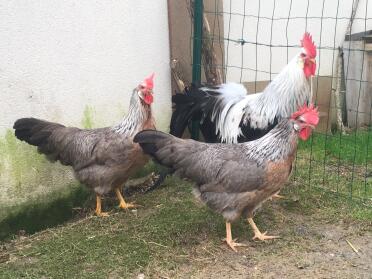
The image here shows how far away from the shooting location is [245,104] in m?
4.71

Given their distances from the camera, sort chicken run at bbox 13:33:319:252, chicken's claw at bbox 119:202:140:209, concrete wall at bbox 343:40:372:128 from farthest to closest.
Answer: concrete wall at bbox 343:40:372:128 < chicken's claw at bbox 119:202:140:209 < chicken run at bbox 13:33:319:252

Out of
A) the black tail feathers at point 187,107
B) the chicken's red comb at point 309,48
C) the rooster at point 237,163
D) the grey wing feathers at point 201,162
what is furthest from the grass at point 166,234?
the chicken's red comb at point 309,48

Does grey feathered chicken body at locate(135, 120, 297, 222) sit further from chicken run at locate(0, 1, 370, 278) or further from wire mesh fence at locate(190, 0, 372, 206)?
wire mesh fence at locate(190, 0, 372, 206)

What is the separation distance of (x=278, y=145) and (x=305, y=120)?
0.29 m

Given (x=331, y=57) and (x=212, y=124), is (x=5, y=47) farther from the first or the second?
(x=331, y=57)

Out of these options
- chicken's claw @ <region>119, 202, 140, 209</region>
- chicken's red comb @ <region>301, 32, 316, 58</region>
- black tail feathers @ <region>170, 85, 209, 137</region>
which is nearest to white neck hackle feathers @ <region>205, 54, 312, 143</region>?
chicken's red comb @ <region>301, 32, 316, 58</region>

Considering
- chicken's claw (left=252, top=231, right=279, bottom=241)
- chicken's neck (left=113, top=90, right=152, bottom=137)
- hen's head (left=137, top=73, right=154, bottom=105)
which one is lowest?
chicken's claw (left=252, top=231, right=279, bottom=241)

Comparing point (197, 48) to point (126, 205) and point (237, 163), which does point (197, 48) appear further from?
point (237, 163)

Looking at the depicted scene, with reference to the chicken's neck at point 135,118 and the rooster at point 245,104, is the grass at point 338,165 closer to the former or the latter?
the rooster at point 245,104

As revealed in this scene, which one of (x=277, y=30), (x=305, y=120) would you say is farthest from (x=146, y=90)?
(x=277, y=30)

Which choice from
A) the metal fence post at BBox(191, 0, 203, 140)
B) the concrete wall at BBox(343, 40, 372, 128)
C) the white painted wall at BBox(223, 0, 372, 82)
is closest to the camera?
the metal fence post at BBox(191, 0, 203, 140)

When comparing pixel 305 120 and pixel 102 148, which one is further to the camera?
pixel 102 148

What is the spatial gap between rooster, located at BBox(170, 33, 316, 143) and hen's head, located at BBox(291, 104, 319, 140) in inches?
30.2

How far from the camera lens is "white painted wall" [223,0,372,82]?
6.23m
